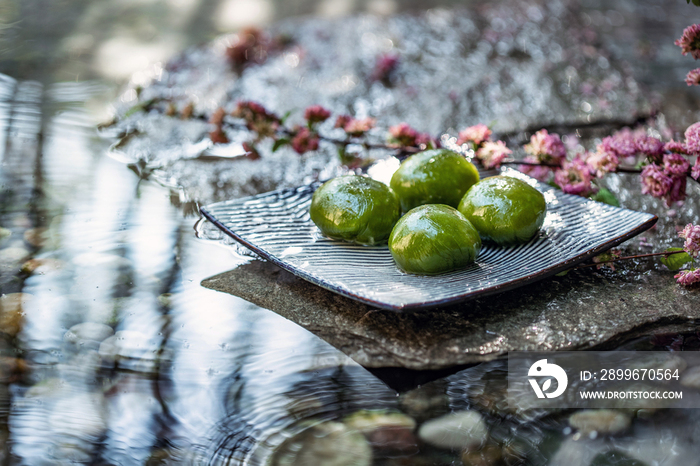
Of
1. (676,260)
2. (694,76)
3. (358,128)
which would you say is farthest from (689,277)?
(358,128)

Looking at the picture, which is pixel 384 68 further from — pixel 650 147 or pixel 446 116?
pixel 650 147

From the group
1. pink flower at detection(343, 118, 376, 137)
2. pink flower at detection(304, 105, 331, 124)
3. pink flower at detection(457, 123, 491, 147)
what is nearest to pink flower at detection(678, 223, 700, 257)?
pink flower at detection(457, 123, 491, 147)

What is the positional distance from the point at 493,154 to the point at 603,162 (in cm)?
28

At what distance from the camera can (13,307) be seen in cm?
127

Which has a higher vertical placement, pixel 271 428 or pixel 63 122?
pixel 63 122

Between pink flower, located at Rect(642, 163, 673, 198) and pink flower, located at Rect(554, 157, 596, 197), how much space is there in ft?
0.48

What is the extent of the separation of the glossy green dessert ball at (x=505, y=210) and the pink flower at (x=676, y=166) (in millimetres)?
326

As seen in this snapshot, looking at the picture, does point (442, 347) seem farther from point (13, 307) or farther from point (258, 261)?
point (13, 307)

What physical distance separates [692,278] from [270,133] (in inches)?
51.6

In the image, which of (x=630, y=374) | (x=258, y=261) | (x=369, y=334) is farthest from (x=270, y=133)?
(x=630, y=374)

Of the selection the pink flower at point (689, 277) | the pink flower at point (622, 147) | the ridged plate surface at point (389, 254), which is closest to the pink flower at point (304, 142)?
the ridged plate surface at point (389, 254)

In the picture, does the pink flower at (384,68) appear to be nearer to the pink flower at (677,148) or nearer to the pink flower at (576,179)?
the pink flower at (576,179)

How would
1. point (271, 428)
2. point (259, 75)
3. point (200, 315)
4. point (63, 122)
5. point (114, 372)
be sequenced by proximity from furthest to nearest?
point (259, 75), point (63, 122), point (200, 315), point (114, 372), point (271, 428)

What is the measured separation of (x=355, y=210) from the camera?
4.25 feet
